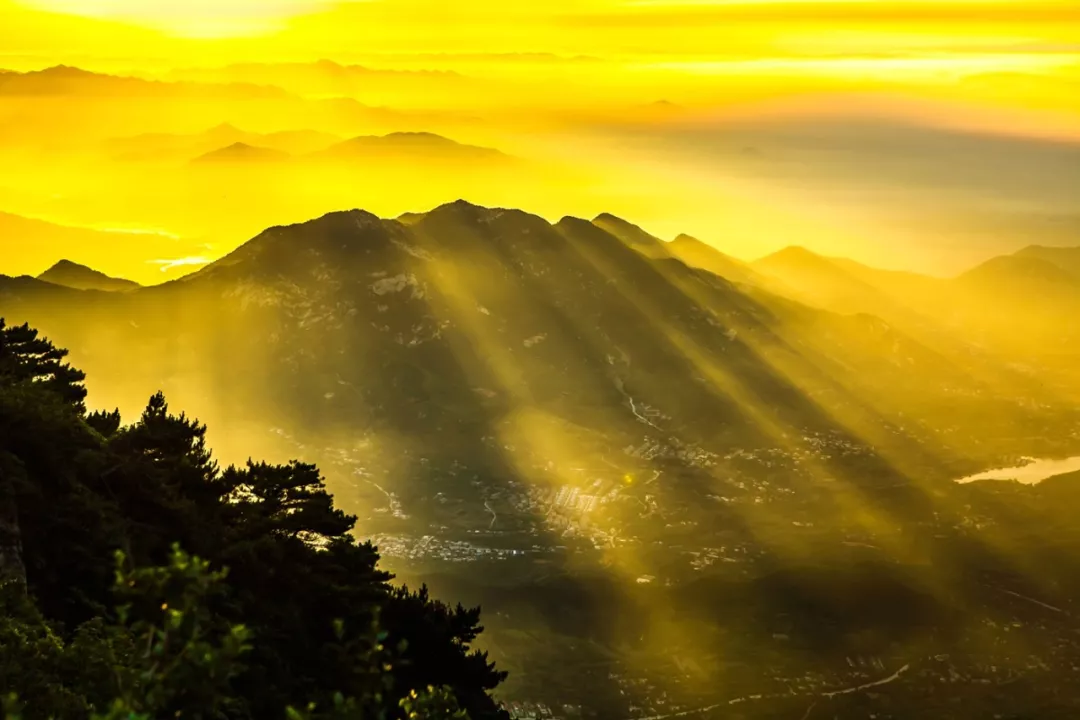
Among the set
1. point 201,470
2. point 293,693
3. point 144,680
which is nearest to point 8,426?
point 201,470

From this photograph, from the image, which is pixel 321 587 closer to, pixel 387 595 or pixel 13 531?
pixel 387 595

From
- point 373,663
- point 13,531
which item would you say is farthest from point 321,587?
point 373,663

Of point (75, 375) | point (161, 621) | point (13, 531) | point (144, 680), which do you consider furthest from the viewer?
point (75, 375)

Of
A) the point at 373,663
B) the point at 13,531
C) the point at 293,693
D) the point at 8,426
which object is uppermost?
the point at 8,426

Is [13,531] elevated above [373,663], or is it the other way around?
[13,531]

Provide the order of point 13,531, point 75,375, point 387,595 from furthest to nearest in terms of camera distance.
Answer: point 75,375, point 387,595, point 13,531

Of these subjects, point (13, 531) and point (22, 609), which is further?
point (13, 531)

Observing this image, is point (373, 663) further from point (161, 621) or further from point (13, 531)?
point (13, 531)
